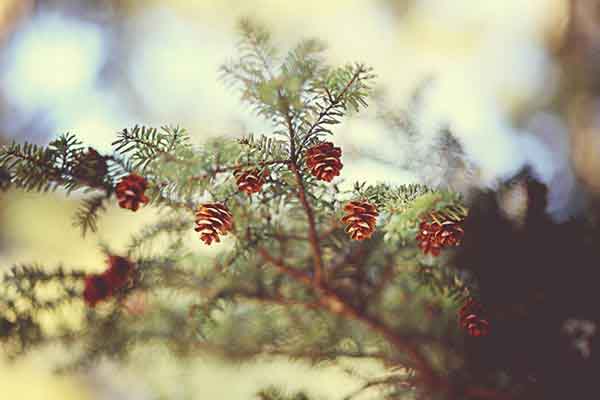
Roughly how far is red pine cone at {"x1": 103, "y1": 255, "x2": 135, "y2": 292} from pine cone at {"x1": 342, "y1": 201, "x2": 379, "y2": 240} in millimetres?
195

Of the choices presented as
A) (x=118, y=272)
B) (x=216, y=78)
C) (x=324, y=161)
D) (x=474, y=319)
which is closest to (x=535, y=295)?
(x=474, y=319)

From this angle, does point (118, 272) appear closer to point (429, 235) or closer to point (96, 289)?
point (96, 289)

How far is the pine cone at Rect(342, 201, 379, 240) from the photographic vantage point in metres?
0.39

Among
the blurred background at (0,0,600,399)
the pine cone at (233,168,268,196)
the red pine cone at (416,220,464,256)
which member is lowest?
the red pine cone at (416,220,464,256)

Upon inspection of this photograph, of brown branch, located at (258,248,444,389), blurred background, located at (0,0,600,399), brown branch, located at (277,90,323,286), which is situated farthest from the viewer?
blurred background, located at (0,0,600,399)

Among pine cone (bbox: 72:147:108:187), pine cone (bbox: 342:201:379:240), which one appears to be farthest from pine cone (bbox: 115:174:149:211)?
pine cone (bbox: 342:201:379:240)

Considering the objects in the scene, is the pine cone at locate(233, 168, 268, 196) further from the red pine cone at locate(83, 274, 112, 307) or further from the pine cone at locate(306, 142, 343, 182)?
the red pine cone at locate(83, 274, 112, 307)

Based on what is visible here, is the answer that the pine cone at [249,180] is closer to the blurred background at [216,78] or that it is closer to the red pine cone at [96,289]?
the red pine cone at [96,289]

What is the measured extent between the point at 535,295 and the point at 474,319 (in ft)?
0.48

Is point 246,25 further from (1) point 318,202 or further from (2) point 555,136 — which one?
(2) point 555,136

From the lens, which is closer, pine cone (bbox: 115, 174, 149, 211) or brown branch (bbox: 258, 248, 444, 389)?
pine cone (bbox: 115, 174, 149, 211)

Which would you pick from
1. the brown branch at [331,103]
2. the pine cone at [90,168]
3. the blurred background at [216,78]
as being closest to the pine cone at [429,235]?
the brown branch at [331,103]

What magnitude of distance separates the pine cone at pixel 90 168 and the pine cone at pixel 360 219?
0.59 ft

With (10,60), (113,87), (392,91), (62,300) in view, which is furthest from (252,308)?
(10,60)
